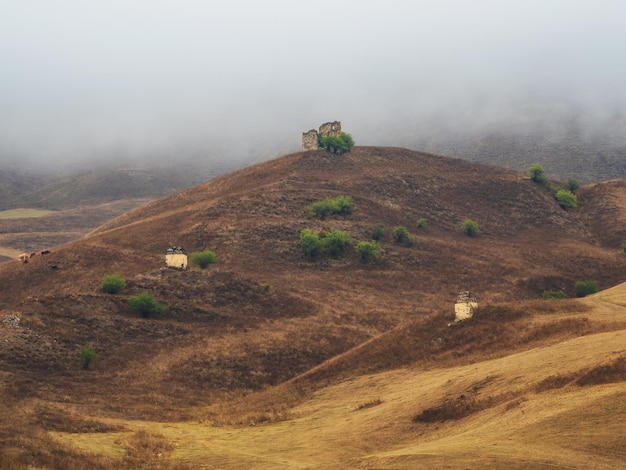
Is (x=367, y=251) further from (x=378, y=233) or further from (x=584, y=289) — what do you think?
(x=584, y=289)

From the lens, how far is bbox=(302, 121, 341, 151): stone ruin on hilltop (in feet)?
345

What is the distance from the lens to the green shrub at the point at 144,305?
182 feet

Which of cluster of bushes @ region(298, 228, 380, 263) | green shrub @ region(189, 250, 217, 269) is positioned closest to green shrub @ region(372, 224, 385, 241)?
cluster of bushes @ region(298, 228, 380, 263)

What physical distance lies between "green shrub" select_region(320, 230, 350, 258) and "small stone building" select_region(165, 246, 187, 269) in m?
16.3

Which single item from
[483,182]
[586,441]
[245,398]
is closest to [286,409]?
→ [245,398]

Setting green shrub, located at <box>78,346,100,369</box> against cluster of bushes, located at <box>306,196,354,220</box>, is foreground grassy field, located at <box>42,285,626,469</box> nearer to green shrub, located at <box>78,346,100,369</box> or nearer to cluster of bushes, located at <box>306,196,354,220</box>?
green shrub, located at <box>78,346,100,369</box>

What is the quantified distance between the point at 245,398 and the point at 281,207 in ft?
144

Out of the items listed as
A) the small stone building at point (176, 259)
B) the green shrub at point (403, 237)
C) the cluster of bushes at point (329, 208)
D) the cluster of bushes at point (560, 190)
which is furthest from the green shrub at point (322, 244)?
the cluster of bushes at point (560, 190)

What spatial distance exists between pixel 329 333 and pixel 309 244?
19734mm

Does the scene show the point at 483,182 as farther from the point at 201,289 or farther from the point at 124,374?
the point at 124,374

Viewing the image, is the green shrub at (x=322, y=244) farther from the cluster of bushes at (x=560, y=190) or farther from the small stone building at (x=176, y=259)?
the cluster of bushes at (x=560, y=190)

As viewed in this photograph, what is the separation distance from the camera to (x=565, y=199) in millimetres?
100312

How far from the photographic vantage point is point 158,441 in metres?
28.9

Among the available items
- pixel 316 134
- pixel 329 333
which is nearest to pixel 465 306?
pixel 329 333
